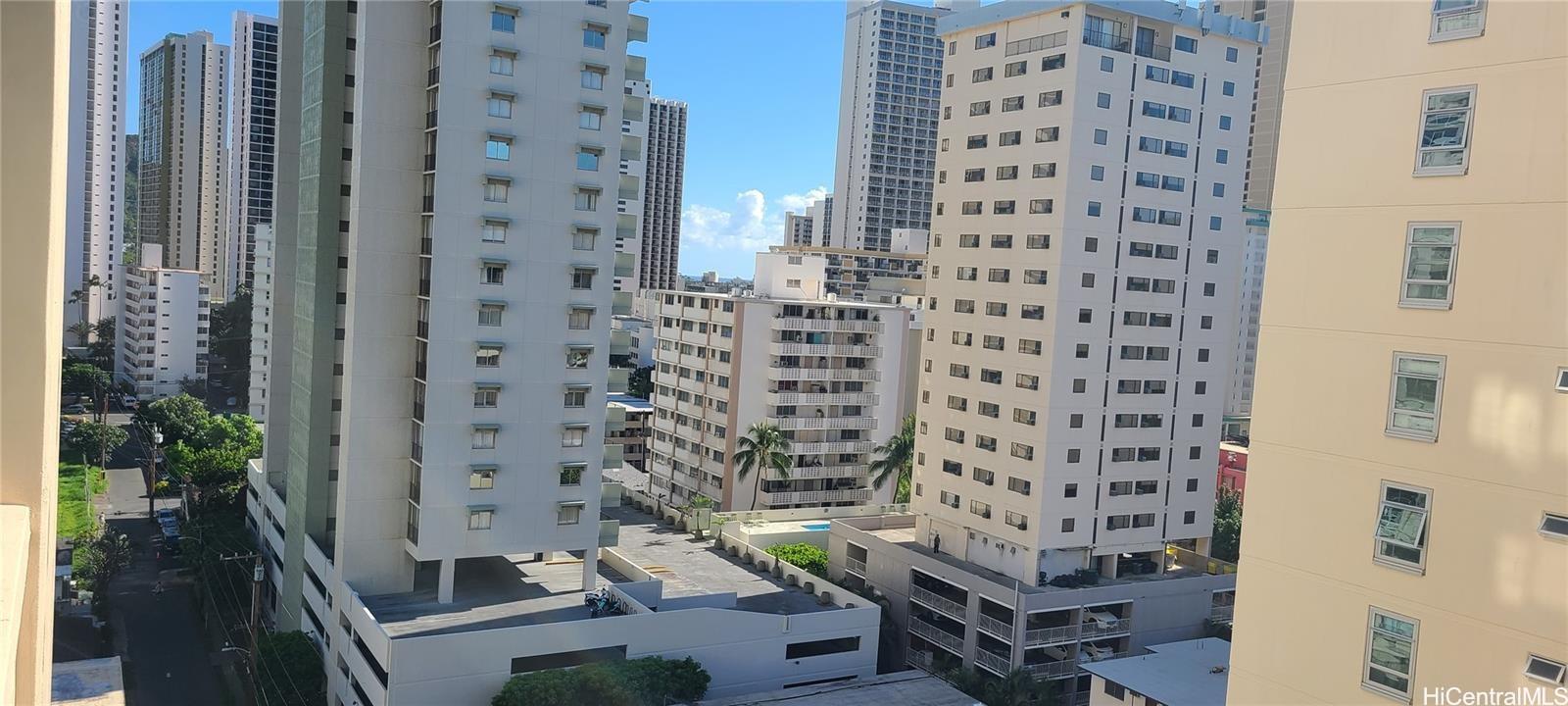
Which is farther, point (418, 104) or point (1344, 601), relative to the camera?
point (418, 104)

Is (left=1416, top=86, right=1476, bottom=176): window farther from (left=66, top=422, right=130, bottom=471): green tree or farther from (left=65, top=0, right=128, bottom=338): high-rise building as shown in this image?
(left=65, top=0, right=128, bottom=338): high-rise building

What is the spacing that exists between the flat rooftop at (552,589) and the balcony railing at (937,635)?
197 inches

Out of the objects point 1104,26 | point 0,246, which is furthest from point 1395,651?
point 1104,26

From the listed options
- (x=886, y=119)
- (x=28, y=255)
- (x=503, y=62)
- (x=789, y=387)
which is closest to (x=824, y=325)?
(x=789, y=387)

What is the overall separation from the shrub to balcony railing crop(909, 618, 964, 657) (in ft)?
17.5

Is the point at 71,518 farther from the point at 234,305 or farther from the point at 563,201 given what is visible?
the point at 234,305

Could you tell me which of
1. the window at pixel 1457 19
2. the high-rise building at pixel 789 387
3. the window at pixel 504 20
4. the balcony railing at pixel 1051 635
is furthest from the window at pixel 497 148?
the window at pixel 1457 19

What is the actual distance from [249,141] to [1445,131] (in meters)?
99.0

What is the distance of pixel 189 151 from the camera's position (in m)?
104

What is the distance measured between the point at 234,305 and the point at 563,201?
74860mm

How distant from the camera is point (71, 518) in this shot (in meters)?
43.8

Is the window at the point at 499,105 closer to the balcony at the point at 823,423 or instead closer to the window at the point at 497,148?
the window at the point at 497,148

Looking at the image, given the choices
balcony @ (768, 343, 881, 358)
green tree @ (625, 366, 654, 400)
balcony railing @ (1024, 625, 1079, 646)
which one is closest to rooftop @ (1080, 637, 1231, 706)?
balcony railing @ (1024, 625, 1079, 646)

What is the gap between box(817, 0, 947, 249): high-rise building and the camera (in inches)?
4537
